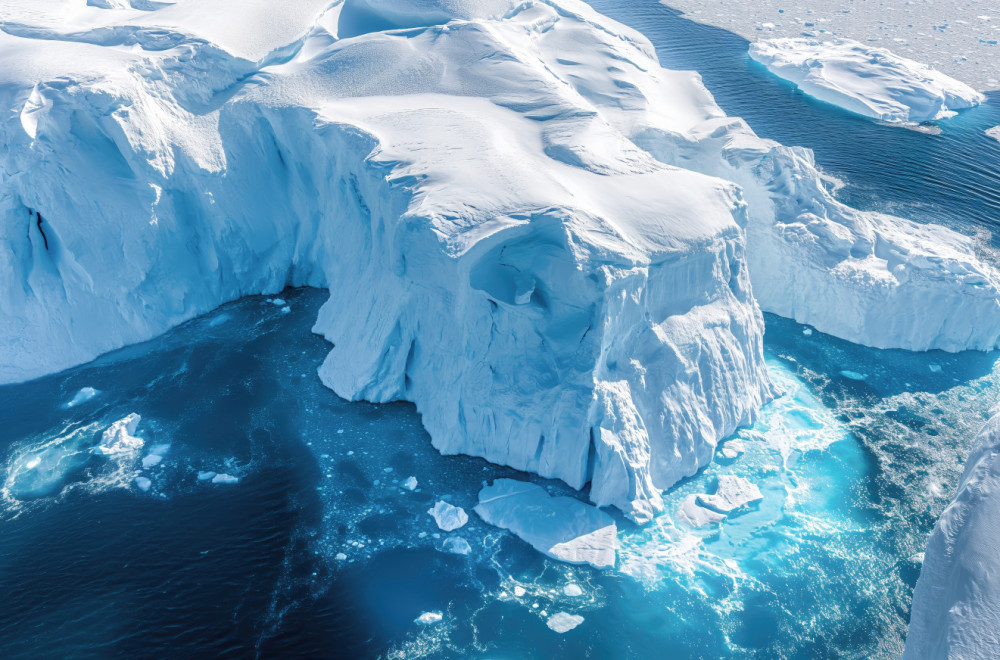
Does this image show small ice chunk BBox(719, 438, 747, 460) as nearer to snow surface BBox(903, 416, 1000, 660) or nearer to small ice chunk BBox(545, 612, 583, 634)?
snow surface BBox(903, 416, 1000, 660)

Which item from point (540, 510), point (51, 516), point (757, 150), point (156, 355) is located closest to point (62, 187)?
point (156, 355)

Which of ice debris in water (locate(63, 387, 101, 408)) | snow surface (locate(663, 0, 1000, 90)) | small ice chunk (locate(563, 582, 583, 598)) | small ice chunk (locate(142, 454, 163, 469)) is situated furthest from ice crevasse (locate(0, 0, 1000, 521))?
snow surface (locate(663, 0, 1000, 90))

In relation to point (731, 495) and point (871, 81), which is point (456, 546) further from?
point (871, 81)

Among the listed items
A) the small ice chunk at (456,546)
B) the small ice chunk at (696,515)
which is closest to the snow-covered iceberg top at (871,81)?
the small ice chunk at (696,515)

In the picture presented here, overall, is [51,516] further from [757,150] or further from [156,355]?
[757,150]

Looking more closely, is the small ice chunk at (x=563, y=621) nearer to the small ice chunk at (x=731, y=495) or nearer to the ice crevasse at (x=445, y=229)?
the ice crevasse at (x=445, y=229)
